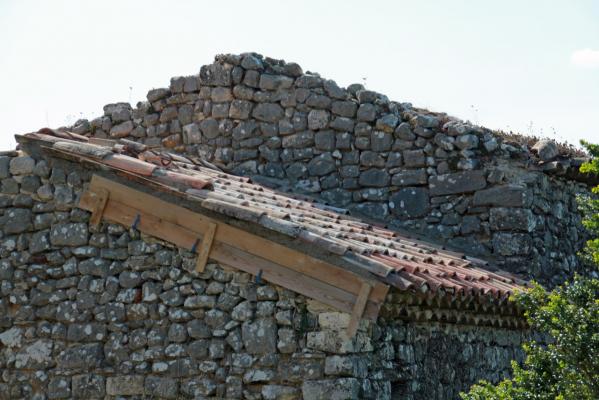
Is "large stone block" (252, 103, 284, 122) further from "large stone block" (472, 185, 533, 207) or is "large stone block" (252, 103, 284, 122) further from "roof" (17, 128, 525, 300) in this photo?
"large stone block" (472, 185, 533, 207)

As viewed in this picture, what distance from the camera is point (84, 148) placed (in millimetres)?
9664

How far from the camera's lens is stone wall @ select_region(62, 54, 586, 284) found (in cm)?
1178

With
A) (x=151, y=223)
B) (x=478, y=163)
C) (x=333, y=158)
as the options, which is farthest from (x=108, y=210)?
(x=478, y=163)

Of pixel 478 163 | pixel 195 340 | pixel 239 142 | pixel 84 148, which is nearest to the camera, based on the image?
pixel 195 340

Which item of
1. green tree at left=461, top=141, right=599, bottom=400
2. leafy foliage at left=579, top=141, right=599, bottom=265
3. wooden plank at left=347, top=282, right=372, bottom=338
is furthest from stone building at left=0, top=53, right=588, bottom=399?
leafy foliage at left=579, top=141, right=599, bottom=265

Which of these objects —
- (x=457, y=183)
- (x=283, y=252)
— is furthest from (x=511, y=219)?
(x=283, y=252)

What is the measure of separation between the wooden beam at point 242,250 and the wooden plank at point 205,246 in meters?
0.02

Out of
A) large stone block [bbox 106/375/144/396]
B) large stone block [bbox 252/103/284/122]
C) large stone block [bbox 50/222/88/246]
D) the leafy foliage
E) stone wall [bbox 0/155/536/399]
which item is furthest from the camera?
large stone block [bbox 252/103/284/122]

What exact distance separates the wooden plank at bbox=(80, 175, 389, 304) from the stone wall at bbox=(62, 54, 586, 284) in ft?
9.73

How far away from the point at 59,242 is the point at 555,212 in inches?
240

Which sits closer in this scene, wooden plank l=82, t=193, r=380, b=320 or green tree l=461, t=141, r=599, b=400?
green tree l=461, t=141, r=599, b=400

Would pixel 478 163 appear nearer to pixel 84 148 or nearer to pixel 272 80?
pixel 272 80

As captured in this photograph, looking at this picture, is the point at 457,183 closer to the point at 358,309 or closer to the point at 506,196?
the point at 506,196

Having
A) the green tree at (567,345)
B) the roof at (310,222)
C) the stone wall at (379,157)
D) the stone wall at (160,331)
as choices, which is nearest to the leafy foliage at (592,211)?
the green tree at (567,345)
